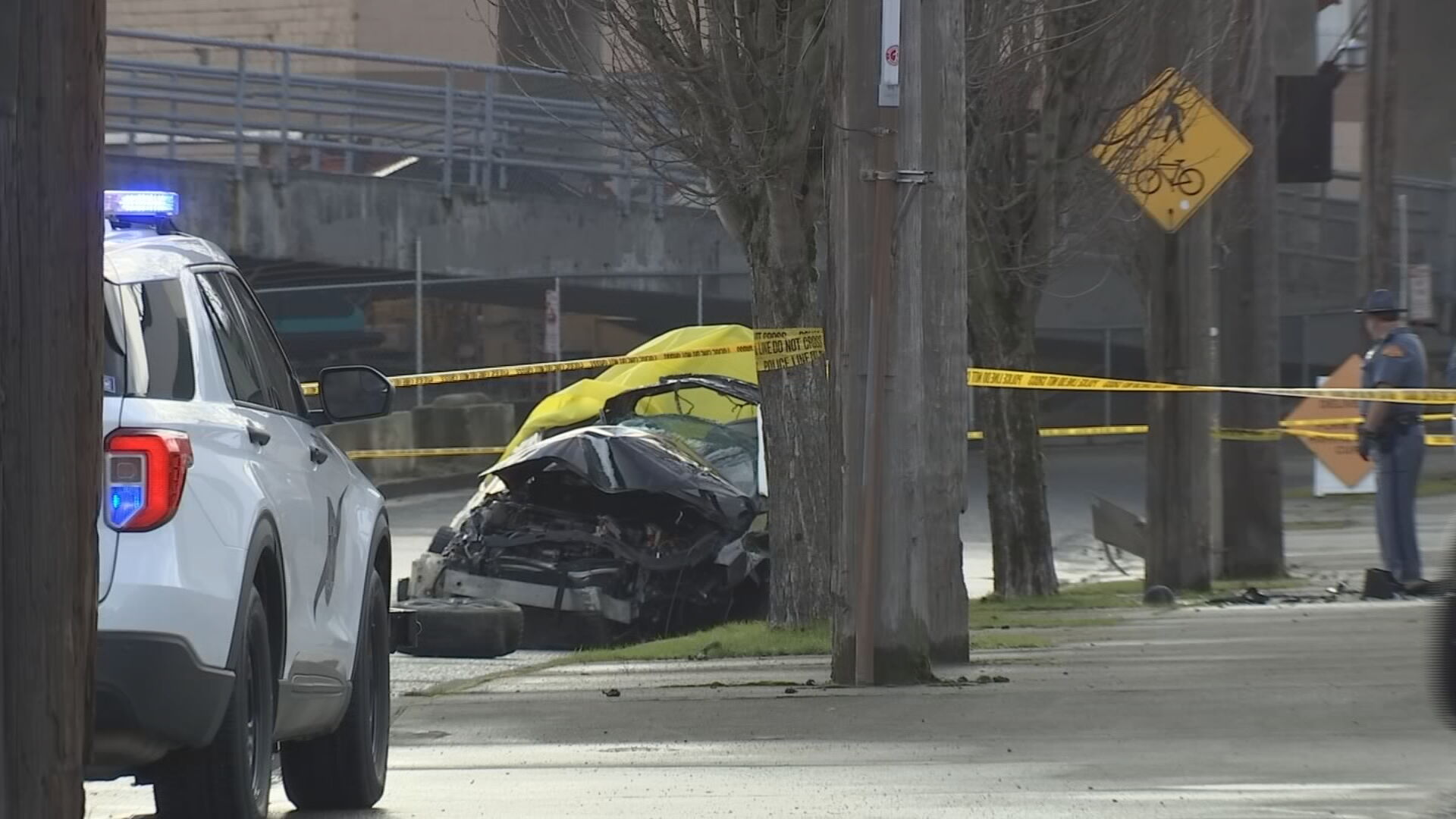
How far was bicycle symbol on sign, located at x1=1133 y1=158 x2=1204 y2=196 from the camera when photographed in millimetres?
13867

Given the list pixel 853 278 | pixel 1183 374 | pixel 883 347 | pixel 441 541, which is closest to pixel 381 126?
pixel 441 541

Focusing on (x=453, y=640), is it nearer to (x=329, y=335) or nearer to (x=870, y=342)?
(x=870, y=342)

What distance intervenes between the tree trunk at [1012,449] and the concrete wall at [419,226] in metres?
13.2

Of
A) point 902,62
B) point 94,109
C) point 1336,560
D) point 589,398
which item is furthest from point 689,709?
point 1336,560

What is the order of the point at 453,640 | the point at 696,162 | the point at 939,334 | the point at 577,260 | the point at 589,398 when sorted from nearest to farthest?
1. the point at 453,640
2. the point at 939,334
3. the point at 696,162
4. the point at 589,398
5. the point at 577,260

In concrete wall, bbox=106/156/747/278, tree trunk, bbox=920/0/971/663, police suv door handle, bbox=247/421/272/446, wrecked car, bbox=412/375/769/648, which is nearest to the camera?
police suv door handle, bbox=247/421/272/446

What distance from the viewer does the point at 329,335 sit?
2622cm

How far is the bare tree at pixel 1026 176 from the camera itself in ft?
45.5

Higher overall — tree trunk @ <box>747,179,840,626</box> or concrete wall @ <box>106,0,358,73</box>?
concrete wall @ <box>106,0,358,73</box>

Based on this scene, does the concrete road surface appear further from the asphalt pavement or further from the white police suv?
the white police suv

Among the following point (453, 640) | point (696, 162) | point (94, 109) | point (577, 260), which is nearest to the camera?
point (94, 109)

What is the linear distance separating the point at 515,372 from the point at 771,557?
17.4 ft

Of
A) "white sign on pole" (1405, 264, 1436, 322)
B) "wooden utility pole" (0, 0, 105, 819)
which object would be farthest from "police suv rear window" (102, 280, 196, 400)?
"white sign on pole" (1405, 264, 1436, 322)

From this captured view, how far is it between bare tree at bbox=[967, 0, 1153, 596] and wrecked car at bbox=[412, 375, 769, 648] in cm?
236
